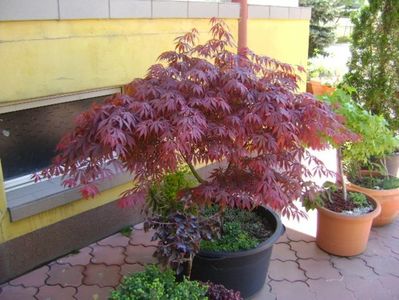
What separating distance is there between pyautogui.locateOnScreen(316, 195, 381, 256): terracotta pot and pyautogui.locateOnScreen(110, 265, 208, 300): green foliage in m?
1.50

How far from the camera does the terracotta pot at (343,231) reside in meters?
3.15

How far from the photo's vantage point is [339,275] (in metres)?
3.03

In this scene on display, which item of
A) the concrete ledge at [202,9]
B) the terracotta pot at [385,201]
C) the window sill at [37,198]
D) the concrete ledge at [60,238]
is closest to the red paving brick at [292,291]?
the terracotta pot at [385,201]

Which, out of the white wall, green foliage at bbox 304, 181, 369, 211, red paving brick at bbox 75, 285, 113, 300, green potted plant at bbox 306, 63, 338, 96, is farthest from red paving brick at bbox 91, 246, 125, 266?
green potted plant at bbox 306, 63, 338, 96

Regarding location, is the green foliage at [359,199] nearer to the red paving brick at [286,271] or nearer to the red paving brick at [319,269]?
the red paving brick at [319,269]

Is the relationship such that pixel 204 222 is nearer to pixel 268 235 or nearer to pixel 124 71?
pixel 268 235

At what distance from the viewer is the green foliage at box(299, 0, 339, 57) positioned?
10922 millimetres

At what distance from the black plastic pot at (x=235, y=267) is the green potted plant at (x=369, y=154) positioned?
3.30 feet

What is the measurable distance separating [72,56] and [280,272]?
212 cm

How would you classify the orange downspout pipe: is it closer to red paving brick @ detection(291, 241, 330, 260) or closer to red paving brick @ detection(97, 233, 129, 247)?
red paving brick @ detection(291, 241, 330, 260)

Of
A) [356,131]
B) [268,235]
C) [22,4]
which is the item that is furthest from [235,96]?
[22,4]

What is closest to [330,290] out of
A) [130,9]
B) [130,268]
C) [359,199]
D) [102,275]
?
[359,199]

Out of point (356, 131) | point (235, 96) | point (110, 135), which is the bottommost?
point (356, 131)

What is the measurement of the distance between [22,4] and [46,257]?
171 centimetres
